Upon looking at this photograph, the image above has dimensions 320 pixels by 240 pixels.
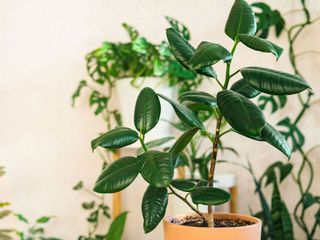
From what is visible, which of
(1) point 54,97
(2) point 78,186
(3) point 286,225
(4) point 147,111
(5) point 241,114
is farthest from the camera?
(1) point 54,97

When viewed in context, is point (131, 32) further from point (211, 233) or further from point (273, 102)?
point (211, 233)

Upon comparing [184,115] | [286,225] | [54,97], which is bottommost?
[286,225]

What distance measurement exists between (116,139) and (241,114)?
23cm

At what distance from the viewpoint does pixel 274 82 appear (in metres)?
0.73

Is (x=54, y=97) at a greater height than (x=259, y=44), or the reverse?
(x=54, y=97)

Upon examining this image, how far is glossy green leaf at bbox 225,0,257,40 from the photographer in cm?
82

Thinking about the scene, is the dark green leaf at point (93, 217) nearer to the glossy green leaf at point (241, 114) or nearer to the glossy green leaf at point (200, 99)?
the glossy green leaf at point (200, 99)

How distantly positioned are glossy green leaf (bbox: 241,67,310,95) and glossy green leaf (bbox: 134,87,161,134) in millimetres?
171

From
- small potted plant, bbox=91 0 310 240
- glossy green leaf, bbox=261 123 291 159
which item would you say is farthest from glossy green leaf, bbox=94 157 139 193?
glossy green leaf, bbox=261 123 291 159

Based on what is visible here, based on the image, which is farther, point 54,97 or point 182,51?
point 54,97

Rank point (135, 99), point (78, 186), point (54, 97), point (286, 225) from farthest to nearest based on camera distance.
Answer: point (54, 97)
point (78, 186)
point (135, 99)
point (286, 225)

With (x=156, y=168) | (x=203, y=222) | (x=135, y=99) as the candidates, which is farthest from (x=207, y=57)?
(x=135, y=99)

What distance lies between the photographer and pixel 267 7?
5.52 ft

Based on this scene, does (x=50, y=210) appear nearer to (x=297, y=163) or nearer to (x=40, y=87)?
(x=40, y=87)
